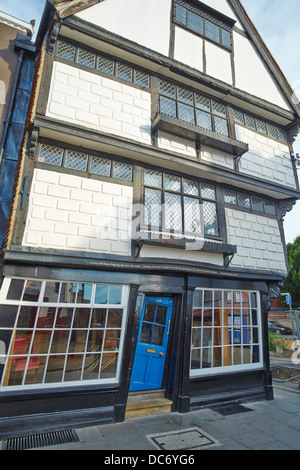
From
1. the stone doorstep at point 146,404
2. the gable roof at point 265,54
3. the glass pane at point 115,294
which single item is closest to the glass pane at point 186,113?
the gable roof at point 265,54

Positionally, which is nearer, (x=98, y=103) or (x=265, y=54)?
(x=98, y=103)

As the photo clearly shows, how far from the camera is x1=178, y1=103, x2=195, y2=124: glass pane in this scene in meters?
7.21

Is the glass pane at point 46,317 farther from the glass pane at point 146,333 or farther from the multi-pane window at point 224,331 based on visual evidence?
the multi-pane window at point 224,331

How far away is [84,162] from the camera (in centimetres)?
589

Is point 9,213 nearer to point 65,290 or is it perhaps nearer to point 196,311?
point 65,290

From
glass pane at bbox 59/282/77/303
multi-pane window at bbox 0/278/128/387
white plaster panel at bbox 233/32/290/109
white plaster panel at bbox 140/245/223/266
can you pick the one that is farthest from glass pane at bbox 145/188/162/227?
white plaster panel at bbox 233/32/290/109

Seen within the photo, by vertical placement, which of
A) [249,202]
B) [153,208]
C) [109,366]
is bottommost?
[109,366]

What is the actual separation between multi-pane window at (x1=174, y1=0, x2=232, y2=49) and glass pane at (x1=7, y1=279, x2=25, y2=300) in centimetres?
816

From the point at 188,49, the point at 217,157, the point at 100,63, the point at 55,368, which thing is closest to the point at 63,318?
the point at 55,368

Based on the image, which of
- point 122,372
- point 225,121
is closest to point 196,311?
point 122,372

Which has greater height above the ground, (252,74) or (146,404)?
(252,74)

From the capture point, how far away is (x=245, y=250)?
7500mm

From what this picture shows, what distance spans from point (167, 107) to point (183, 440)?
24.3 feet

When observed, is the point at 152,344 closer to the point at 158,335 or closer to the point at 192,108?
the point at 158,335
